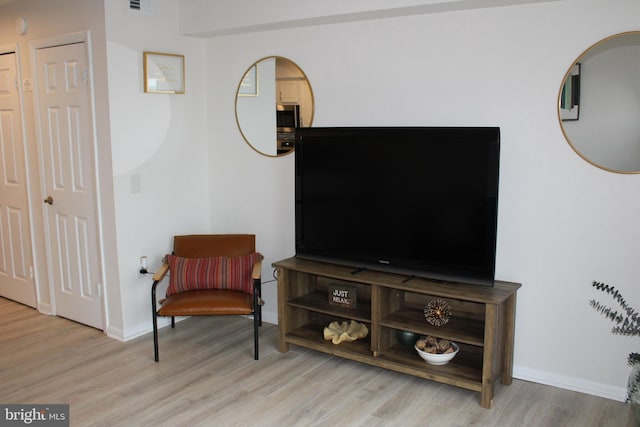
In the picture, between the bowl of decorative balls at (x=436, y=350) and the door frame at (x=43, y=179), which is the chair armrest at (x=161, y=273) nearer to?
the door frame at (x=43, y=179)

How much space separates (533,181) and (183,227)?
250cm

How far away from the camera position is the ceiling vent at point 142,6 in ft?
12.3

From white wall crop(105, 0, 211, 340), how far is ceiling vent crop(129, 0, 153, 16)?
0.03 meters

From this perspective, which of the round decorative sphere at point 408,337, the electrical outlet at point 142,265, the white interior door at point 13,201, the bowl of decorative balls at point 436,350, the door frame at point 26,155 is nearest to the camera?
the bowl of decorative balls at point 436,350

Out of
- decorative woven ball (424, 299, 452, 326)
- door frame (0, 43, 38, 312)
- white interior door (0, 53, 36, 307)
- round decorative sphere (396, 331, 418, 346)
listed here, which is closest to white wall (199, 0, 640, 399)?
decorative woven ball (424, 299, 452, 326)

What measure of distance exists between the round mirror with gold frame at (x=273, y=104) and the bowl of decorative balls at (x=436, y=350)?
1594 mm

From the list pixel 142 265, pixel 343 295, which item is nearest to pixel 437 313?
pixel 343 295

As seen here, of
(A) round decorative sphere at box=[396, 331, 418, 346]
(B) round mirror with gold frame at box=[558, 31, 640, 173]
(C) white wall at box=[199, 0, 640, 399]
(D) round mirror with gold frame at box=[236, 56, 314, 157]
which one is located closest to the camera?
(B) round mirror with gold frame at box=[558, 31, 640, 173]

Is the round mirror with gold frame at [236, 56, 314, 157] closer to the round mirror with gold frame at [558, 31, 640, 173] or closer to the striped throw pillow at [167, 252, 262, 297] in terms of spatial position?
the striped throw pillow at [167, 252, 262, 297]

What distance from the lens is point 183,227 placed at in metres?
4.29

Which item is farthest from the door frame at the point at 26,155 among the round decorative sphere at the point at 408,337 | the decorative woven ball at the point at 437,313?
the decorative woven ball at the point at 437,313

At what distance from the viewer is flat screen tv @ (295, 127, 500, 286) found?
3018mm

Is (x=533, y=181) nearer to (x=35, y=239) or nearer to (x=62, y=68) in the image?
(x=62, y=68)

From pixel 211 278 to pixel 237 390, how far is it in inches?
33.7
